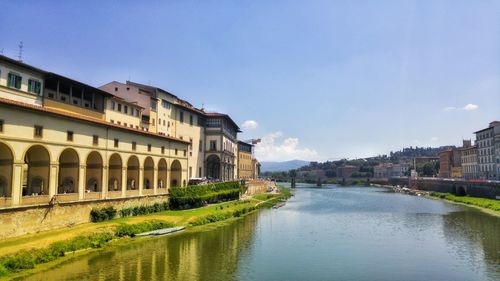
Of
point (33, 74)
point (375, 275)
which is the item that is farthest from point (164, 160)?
point (375, 275)

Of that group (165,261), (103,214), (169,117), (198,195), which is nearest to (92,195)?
(103,214)

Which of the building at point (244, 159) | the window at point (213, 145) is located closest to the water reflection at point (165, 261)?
the window at point (213, 145)

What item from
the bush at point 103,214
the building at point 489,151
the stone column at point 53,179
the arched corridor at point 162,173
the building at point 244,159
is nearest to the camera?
the stone column at point 53,179

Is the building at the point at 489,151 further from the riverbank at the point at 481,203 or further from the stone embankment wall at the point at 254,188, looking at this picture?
the stone embankment wall at the point at 254,188

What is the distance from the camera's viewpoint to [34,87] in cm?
4562

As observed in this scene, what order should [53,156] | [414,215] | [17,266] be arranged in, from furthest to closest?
[414,215] < [53,156] < [17,266]

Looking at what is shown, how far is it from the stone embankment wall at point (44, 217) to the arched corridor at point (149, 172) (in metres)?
10.7

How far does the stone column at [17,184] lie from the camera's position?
3519 cm

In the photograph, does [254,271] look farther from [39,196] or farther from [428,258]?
[39,196]

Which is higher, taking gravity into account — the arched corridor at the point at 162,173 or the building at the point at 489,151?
the building at the point at 489,151

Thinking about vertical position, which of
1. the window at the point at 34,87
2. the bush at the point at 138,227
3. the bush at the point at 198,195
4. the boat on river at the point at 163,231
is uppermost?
the window at the point at 34,87

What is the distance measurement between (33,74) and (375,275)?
41.5 m

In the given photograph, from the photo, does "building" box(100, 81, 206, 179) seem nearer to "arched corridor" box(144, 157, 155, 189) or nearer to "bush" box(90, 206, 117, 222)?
"arched corridor" box(144, 157, 155, 189)

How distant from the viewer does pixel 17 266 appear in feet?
93.9
